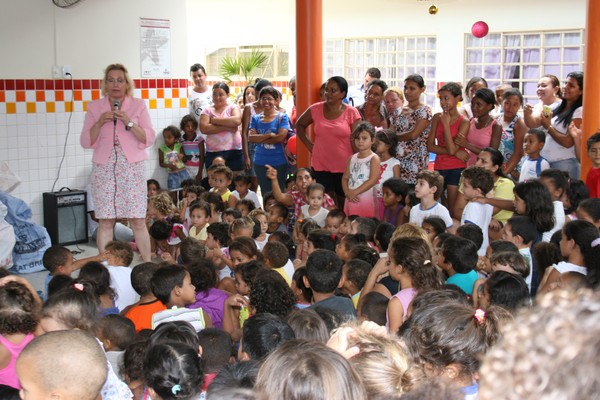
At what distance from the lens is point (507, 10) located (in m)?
10.9

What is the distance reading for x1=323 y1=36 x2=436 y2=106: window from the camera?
1188 cm

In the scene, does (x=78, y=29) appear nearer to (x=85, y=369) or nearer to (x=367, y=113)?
(x=367, y=113)

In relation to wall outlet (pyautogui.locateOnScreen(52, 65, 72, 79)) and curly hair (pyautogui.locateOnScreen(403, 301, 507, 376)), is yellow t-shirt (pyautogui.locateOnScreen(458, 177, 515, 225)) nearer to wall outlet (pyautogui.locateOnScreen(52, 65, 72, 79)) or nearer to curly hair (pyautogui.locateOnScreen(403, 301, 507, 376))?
curly hair (pyautogui.locateOnScreen(403, 301, 507, 376))

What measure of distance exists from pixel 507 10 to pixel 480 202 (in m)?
6.52

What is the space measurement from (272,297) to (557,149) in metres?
3.79

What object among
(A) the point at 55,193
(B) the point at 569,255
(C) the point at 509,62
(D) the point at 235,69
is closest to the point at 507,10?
(C) the point at 509,62

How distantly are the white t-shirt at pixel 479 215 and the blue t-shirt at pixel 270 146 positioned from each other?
2.74 metres

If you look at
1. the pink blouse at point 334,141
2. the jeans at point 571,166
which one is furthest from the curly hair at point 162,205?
the jeans at point 571,166

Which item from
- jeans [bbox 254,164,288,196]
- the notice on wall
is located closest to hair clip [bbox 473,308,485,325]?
jeans [bbox 254,164,288,196]

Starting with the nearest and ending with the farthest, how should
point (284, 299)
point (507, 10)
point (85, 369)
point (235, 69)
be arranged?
point (85, 369), point (284, 299), point (507, 10), point (235, 69)

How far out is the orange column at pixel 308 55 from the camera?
7352 mm

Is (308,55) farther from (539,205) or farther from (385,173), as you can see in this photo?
(539,205)

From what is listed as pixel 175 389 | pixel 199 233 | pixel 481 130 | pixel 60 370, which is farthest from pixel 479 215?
pixel 60 370

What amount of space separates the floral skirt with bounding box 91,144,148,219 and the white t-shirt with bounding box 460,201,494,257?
8.04 feet
